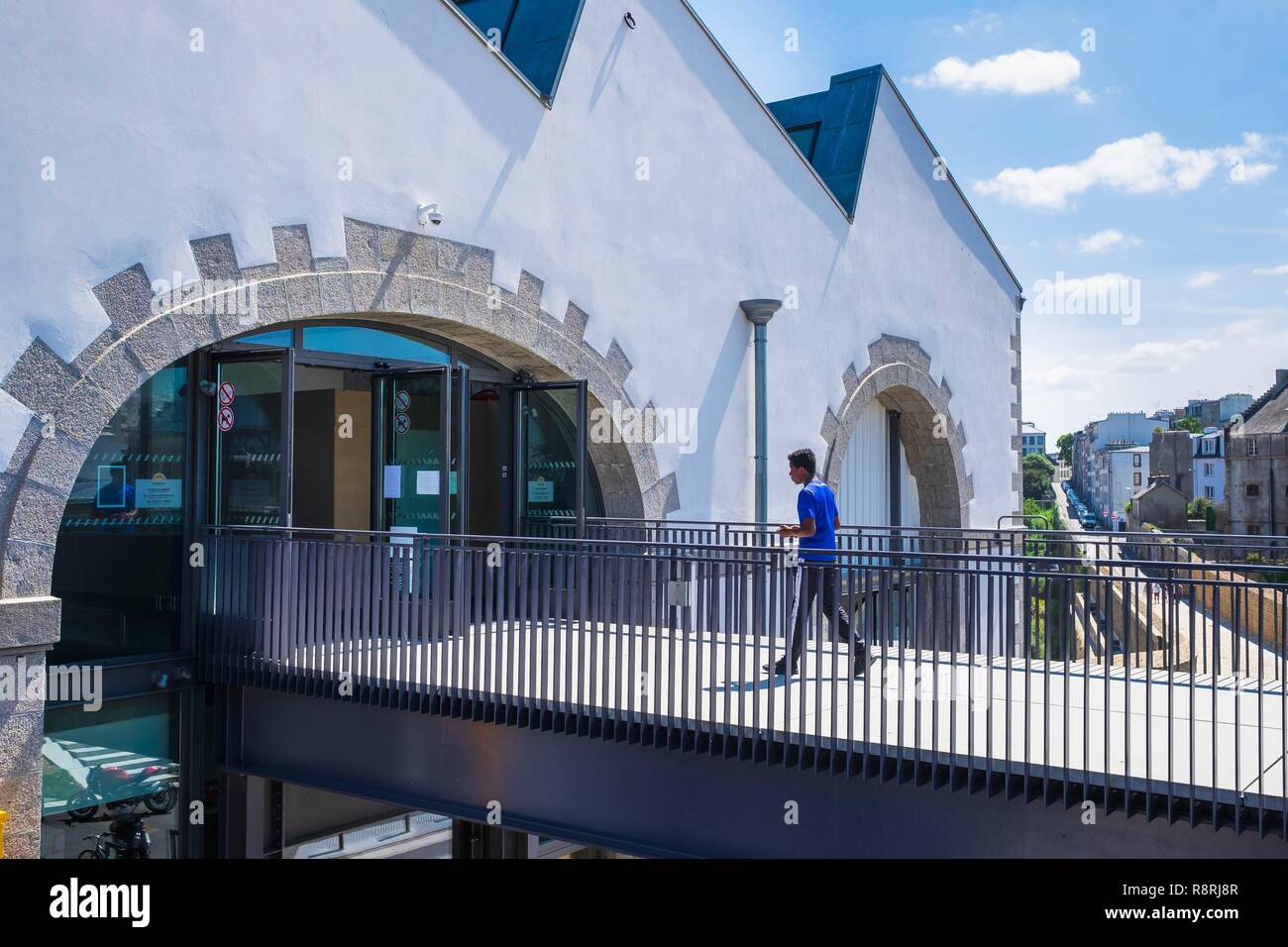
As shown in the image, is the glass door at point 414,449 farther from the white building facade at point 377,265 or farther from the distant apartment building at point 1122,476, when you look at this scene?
the distant apartment building at point 1122,476

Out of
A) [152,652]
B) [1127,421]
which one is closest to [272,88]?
[152,652]

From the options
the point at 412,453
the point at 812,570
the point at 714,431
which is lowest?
the point at 812,570

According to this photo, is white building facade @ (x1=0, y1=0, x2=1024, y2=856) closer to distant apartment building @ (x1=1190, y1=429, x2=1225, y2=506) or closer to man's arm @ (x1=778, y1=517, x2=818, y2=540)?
man's arm @ (x1=778, y1=517, x2=818, y2=540)

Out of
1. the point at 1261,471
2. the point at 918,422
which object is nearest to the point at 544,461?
the point at 918,422

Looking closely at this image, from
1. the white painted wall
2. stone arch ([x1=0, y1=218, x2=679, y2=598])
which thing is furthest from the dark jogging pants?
the white painted wall

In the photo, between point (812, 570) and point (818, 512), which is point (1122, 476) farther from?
point (812, 570)

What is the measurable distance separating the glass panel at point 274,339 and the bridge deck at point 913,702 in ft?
8.49

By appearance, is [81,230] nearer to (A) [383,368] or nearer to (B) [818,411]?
(A) [383,368]

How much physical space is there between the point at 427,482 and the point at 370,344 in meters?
1.36

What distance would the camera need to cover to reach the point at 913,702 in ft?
20.8

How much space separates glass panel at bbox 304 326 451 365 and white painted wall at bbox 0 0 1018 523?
973mm

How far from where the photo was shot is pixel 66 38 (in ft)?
24.4

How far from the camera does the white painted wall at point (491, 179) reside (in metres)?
7.44

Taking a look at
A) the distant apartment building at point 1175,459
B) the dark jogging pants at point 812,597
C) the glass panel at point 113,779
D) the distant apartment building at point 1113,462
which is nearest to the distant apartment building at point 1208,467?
the distant apartment building at point 1175,459
